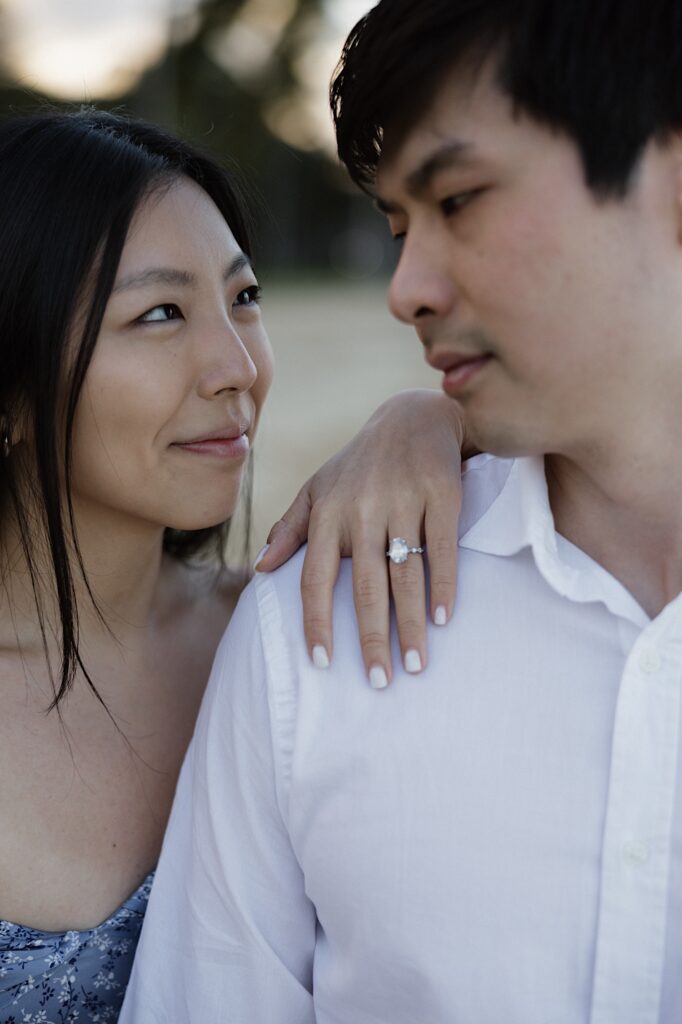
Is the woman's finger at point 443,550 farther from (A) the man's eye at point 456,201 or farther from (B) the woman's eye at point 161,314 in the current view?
(B) the woman's eye at point 161,314

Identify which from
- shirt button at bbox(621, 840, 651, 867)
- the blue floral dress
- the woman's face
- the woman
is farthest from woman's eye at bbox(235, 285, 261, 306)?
shirt button at bbox(621, 840, 651, 867)

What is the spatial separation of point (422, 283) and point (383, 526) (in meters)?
0.40

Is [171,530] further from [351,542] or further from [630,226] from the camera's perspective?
[630,226]

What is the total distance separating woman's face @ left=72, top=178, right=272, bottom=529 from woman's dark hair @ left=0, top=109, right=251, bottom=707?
4 centimetres

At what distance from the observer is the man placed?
5.04ft

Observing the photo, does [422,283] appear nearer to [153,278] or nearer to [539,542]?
[539,542]

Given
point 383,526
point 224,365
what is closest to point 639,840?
point 383,526

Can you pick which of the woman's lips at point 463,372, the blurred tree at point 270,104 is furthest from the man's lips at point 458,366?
the blurred tree at point 270,104

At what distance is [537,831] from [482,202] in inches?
34.2

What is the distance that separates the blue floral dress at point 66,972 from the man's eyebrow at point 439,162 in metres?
1.39

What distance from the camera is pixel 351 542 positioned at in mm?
1818

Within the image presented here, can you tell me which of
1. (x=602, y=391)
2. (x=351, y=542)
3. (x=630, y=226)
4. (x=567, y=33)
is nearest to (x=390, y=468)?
(x=351, y=542)

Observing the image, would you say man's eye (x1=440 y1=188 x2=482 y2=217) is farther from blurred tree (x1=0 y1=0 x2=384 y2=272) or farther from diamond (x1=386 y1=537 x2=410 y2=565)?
blurred tree (x1=0 y1=0 x2=384 y2=272)

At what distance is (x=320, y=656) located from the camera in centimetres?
170
